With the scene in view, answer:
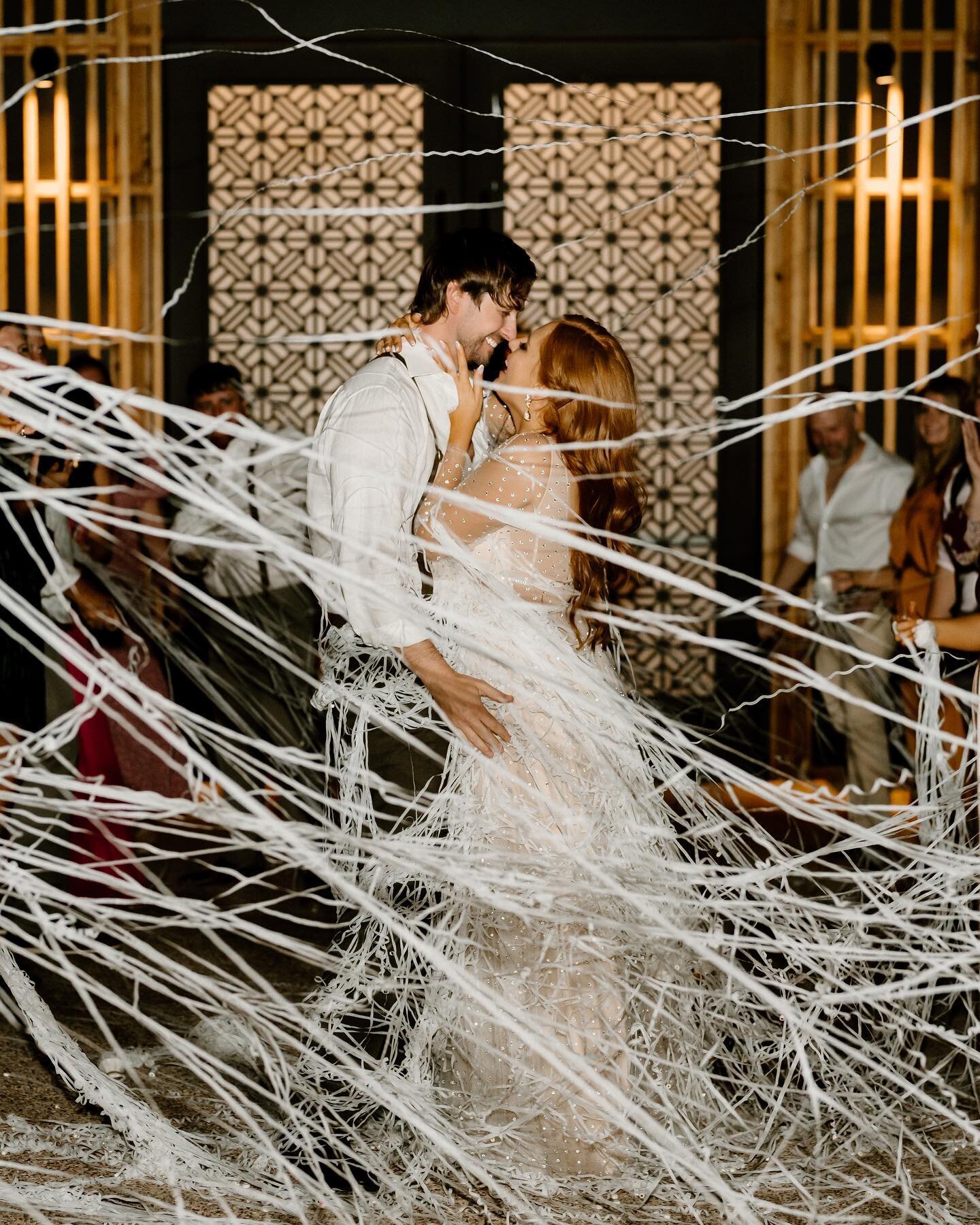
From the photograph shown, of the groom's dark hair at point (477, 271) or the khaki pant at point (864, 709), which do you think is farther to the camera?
the khaki pant at point (864, 709)

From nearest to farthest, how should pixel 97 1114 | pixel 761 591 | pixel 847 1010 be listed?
pixel 97 1114 → pixel 847 1010 → pixel 761 591

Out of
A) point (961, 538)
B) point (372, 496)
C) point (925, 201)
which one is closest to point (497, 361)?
point (372, 496)

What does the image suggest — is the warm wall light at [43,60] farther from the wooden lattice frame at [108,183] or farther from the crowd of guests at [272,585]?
the crowd of guests at [272,585]

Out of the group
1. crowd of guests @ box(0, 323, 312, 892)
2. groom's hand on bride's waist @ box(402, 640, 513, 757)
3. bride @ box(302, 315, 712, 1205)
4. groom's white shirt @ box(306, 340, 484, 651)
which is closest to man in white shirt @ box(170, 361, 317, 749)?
crowd of guests @ box(0, 323, 312, 892)

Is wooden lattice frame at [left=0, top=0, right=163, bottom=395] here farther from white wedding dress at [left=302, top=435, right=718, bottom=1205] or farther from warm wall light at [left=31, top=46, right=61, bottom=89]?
white wedding dress at [left=302, top=435, right=718, bottom=1205]

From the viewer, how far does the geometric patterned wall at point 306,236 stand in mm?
4531

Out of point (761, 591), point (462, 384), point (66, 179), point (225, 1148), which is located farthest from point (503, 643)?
point (66, 179)

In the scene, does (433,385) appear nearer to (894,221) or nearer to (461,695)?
(461,695)

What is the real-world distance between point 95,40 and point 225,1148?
12.2 ft

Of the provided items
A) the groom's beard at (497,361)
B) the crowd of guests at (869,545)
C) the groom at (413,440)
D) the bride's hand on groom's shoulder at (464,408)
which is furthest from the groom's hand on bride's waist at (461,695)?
the crowd of guests at (869,545)

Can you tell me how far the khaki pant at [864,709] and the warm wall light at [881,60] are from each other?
1800mm

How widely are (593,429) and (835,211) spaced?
303 cm

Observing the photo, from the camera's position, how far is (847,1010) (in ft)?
7.68

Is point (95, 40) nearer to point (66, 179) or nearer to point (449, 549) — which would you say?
point (66, 179)
